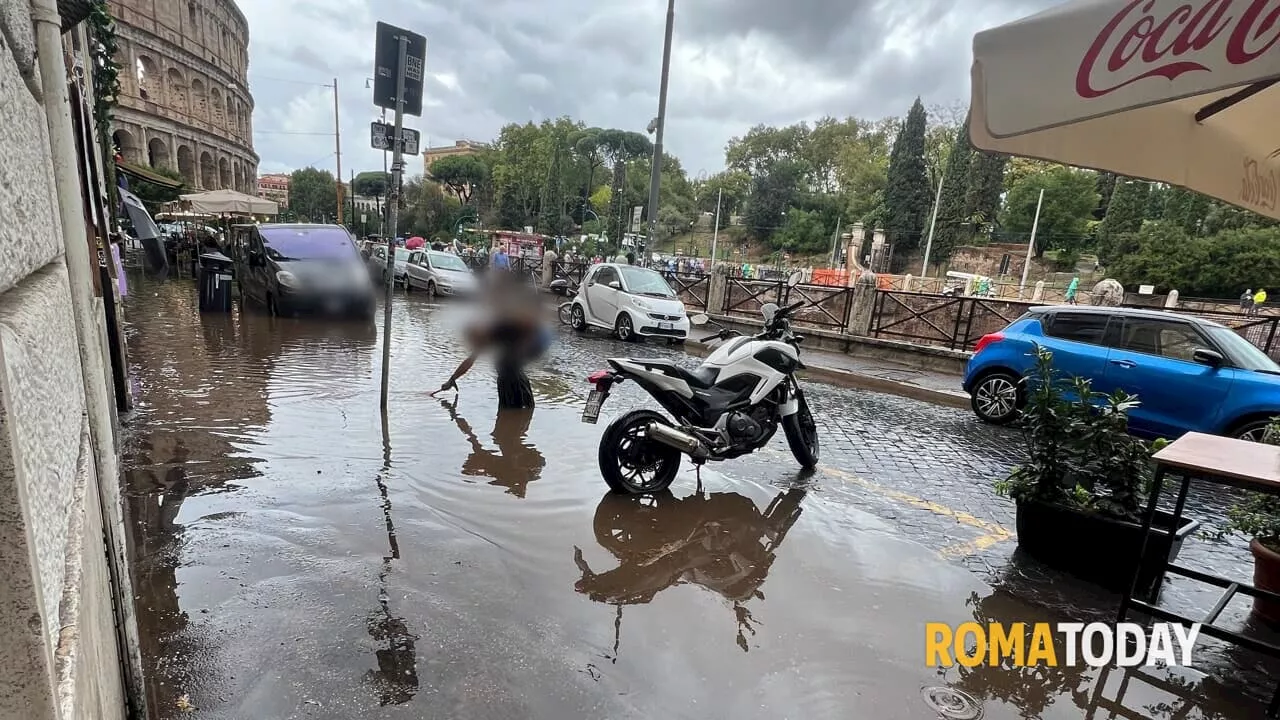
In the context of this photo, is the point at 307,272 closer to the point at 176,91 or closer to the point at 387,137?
the point at 387,137

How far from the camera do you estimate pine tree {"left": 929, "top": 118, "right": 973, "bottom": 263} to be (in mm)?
54594

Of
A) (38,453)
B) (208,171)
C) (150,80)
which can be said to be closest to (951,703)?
(38,453)

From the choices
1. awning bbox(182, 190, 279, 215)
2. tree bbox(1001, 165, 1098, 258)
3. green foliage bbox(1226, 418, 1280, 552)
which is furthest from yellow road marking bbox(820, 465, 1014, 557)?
tree bbox(1001, 165, 1098, 258)

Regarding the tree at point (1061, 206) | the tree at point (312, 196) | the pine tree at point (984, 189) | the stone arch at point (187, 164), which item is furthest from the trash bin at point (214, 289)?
the tree at point (312, 196)

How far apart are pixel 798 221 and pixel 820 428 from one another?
70.3 metres

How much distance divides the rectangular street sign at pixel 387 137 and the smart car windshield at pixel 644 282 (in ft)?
25.1

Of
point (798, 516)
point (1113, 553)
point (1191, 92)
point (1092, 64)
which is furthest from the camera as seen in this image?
point (798, 516)

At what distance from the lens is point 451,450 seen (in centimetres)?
536

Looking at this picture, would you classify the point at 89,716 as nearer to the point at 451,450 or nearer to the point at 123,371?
the point at 451,450

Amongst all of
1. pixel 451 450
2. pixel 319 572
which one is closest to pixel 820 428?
pixel 451 450

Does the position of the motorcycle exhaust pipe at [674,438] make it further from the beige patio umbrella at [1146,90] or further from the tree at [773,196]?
the tree at [773,196]

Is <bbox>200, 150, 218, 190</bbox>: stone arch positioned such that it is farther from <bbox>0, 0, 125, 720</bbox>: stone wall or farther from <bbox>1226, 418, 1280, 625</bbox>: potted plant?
<bbox>1226, 418, 1280, 625</bbox>: potted plant

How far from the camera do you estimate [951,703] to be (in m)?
2.70

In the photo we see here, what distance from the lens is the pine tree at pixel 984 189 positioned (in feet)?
186
